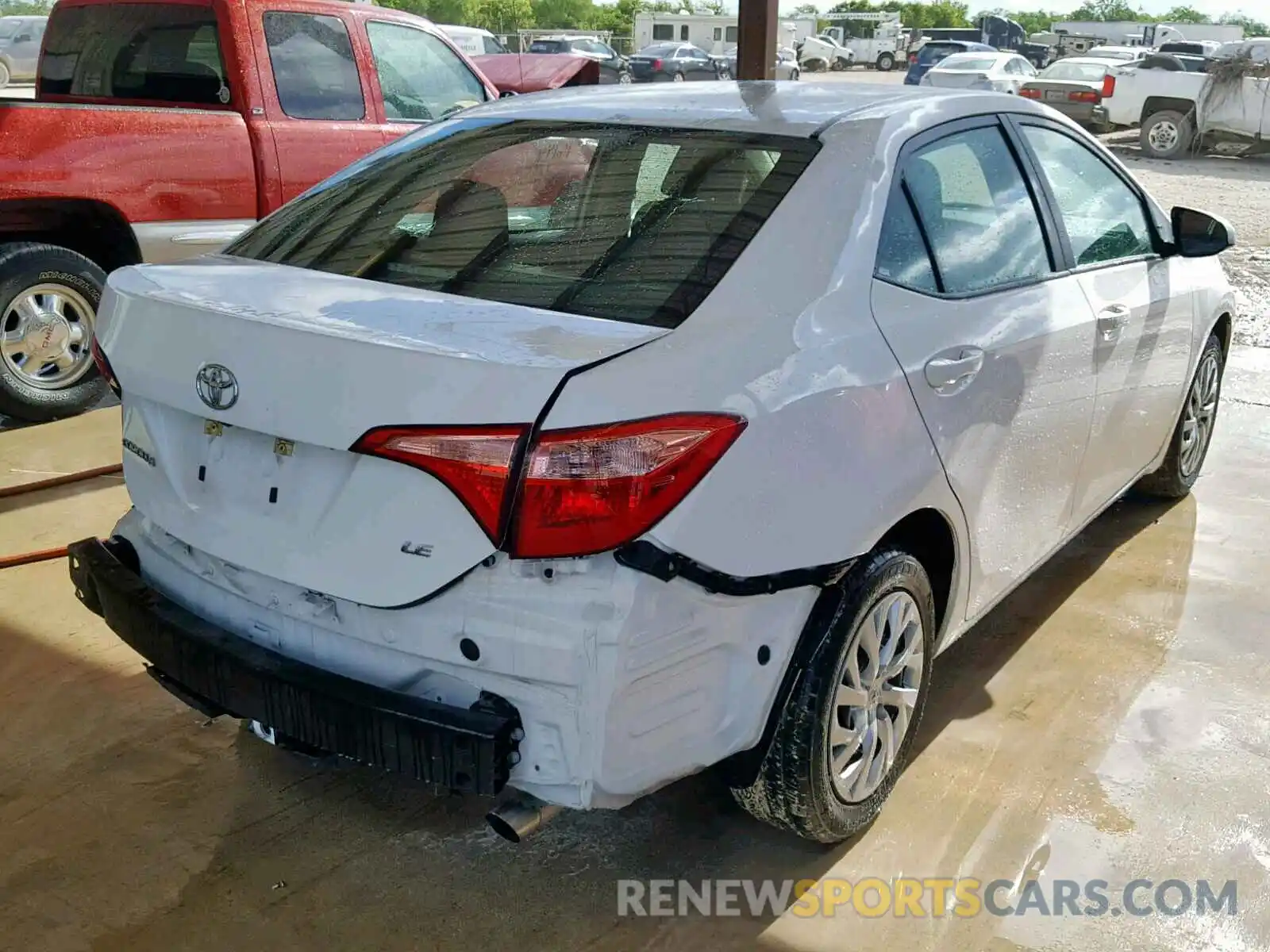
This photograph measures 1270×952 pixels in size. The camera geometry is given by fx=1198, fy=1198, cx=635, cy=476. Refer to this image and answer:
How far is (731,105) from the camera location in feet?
9.76

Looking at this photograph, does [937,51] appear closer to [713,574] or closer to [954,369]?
[954,369]

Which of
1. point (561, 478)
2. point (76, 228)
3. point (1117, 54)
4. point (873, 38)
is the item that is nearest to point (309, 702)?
point (561, 478)

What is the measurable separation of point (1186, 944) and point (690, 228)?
1.81 m

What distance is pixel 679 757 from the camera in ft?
7.20

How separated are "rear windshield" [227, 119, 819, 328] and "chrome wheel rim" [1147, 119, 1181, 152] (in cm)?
1826

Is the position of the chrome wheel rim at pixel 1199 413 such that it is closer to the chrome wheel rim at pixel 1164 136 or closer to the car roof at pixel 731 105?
the car roof at pixel 731 105

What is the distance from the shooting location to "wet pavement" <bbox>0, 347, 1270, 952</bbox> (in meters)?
2.49

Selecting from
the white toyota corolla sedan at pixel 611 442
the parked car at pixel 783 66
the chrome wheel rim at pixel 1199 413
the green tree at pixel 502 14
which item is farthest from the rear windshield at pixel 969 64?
the green tree at pixel 502 14

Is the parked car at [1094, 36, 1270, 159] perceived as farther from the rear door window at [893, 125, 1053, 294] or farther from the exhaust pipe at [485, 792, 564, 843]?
the exhaust pipe at [485, 792, 564, 843]

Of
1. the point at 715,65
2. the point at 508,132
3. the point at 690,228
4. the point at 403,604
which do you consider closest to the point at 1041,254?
the point at 690,228

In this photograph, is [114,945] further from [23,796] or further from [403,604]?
[403,604]

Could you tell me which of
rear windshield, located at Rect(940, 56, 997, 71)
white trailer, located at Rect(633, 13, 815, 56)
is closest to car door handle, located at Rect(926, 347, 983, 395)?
rear windshield, located at Rect(940, 56, 997, 71)

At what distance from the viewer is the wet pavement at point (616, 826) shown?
8.18 feet

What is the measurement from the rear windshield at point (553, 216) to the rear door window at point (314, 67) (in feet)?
10.5
